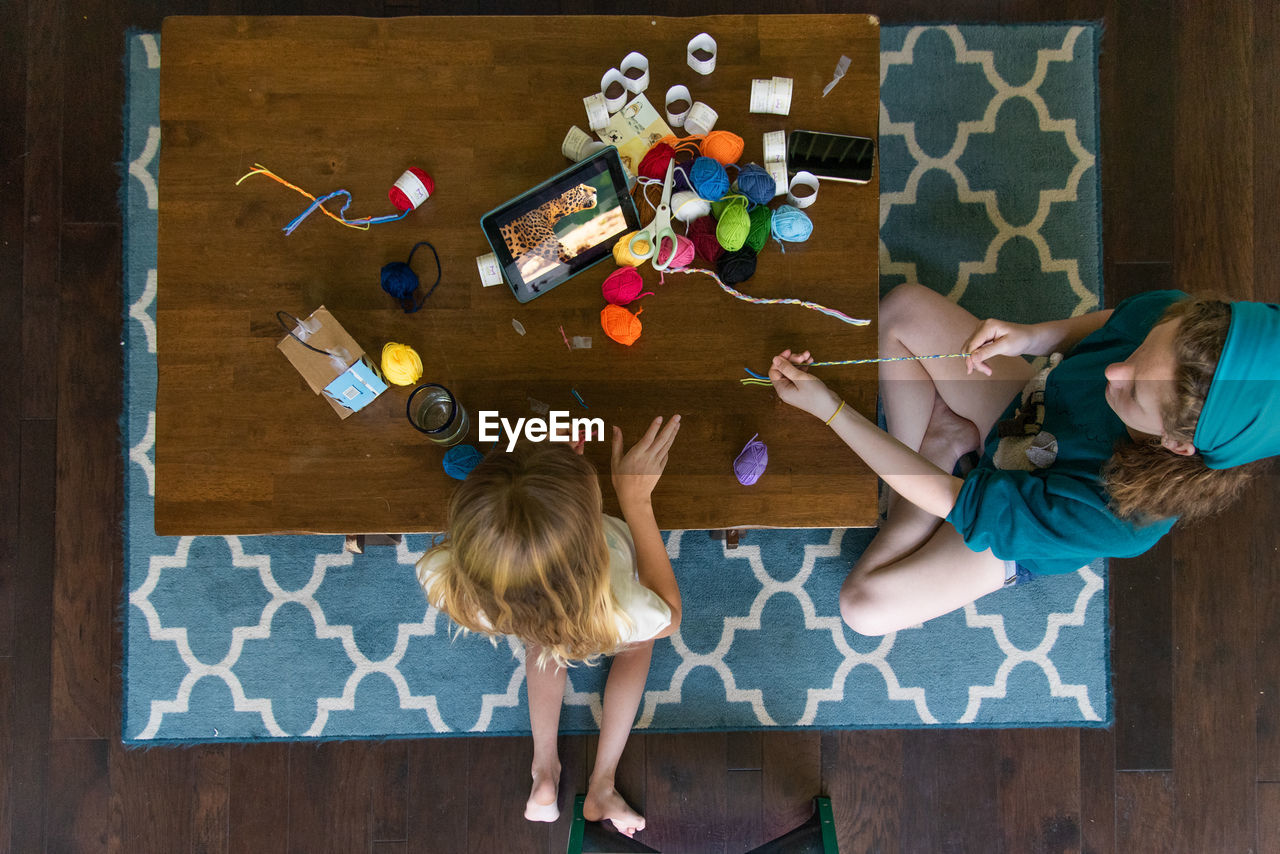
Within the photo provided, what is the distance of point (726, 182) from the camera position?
3.88 feet

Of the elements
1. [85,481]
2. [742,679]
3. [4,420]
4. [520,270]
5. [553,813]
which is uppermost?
[520,270]

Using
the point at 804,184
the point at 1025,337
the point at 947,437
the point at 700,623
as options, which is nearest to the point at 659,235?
the point at 804,184

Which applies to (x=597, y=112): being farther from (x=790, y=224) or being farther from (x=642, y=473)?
(x=642, y=473)

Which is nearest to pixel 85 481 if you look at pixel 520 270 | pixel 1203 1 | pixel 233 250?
pixel 233 250

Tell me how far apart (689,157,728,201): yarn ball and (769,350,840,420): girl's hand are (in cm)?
28

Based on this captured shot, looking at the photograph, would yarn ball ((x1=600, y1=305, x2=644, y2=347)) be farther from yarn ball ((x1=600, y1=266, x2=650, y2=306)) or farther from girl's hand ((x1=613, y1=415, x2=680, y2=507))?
girl's hand ((x1=613, y1=415, x2=680, y2=507))

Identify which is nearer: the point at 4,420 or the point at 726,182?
the point at 726,182

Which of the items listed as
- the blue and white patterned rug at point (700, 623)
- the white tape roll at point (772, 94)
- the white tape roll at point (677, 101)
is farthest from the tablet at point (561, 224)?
the blue and white patterned rug at point (700, 623)

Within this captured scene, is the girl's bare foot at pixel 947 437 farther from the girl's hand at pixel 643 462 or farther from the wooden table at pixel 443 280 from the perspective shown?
the girl's hand at pixel 643 462

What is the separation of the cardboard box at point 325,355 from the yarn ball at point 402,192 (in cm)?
21

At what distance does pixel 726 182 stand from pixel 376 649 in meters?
1.31

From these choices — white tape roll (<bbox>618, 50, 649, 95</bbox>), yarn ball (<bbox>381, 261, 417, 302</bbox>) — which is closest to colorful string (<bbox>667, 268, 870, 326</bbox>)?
white tape roll (<bbox>618, 50, 649, 95</bbox>)

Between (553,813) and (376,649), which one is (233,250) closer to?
(376,649)

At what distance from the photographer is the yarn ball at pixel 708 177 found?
46.1 inches
